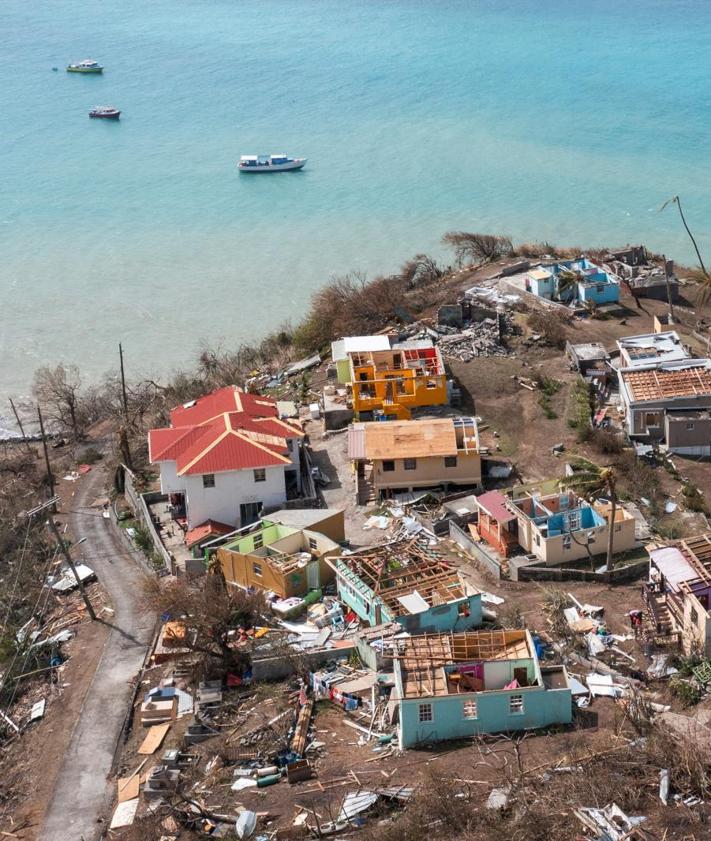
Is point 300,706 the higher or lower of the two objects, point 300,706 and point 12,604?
the higher

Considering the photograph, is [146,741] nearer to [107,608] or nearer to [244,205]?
[107,608]

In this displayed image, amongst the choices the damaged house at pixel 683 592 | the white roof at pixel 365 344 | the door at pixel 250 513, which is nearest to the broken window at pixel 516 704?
the damaged house at pixel 683 592

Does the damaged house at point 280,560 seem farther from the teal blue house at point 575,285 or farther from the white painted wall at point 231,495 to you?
the teal blue house at point 575,285

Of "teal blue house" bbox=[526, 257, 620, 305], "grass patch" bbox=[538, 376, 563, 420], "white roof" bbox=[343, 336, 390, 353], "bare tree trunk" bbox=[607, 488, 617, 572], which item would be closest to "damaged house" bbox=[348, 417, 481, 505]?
"grass patch" bbox=[538, 376, 563, 420]

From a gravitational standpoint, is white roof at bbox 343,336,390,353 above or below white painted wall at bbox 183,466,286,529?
above

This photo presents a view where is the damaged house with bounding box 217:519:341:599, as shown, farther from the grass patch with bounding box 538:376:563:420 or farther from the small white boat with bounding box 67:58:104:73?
the small white boat with bounding box 67:58:104:73

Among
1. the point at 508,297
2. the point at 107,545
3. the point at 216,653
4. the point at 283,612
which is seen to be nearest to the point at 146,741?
the point at 216,653

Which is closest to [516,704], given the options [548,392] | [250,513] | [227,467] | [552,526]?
[552,526]
